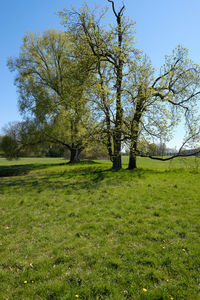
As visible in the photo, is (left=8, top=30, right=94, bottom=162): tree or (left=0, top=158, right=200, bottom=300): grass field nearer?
(left=0, top=158, right=200, bottom=300): grass field

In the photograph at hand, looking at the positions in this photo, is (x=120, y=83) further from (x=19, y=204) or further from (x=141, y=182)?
(x=19, y=204)

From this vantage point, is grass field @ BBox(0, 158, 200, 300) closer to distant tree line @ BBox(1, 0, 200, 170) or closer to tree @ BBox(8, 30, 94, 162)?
distant tree line @ BBox(1, 0, 200, 170)

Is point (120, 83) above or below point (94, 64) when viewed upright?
below

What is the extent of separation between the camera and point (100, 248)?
5352 millimetres

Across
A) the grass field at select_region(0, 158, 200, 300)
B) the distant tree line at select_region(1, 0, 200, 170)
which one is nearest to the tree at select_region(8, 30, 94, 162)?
the distant tree line at select_region(1, 0, 200, 170)

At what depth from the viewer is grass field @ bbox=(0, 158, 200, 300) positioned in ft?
12.8

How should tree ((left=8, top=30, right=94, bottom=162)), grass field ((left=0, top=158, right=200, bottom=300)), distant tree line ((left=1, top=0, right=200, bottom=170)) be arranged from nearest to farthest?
grass field ((left=0, top=158, right=200, bottom=300)) → distant tree line ((left=1, top=0, right=200, bottom=170)) → tree ((left=8, top=30, right=94, bottom=162))

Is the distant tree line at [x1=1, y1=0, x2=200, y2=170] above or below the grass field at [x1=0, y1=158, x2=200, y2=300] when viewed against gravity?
above

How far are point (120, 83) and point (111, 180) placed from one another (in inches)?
365

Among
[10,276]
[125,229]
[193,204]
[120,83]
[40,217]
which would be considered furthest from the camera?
[120,83]

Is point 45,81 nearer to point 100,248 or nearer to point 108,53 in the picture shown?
point 108,53

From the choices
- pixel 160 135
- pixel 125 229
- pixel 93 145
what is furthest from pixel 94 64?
pixel 125 229

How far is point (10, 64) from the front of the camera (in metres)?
27.3

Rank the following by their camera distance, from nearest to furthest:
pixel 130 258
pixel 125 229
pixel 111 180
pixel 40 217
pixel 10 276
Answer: pixel 10 276 < pixel 130 258 < pixel 125 229 < pixel 40 217 < pixel 111 180
